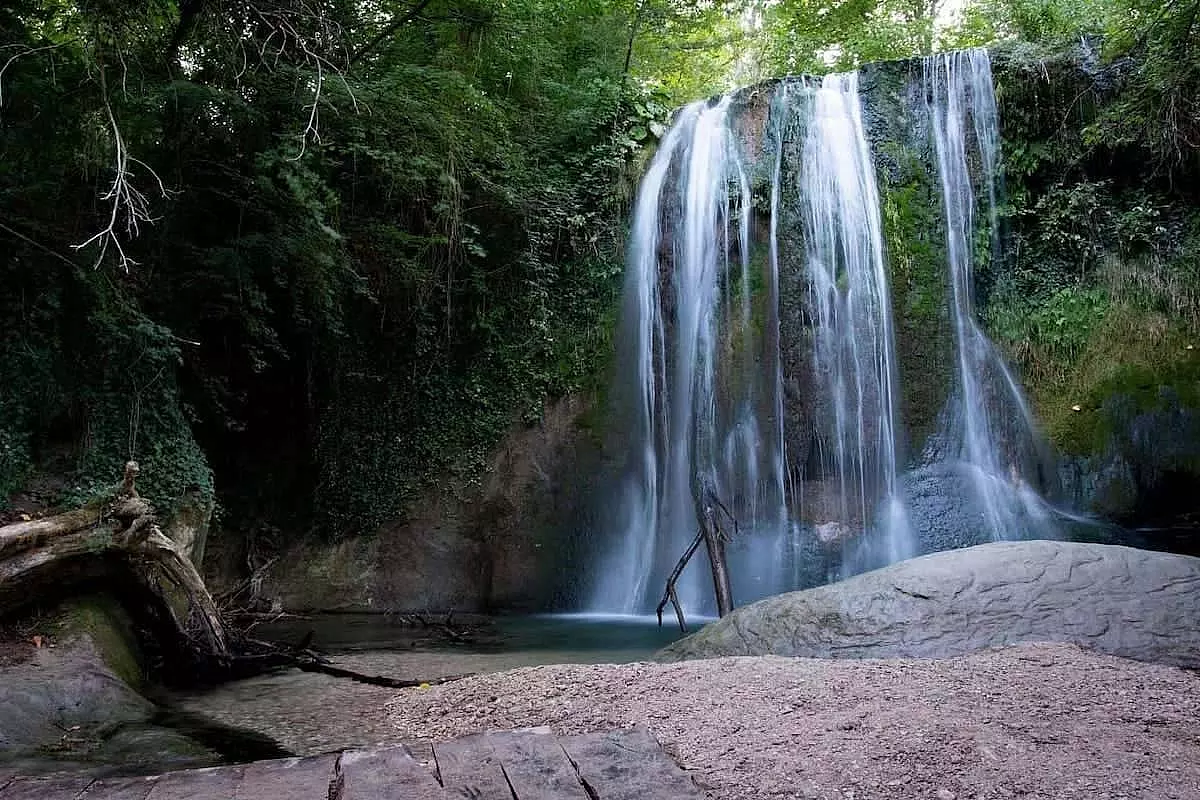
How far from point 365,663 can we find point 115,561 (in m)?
2.00

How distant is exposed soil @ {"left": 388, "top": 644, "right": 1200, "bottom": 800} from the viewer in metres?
2.53

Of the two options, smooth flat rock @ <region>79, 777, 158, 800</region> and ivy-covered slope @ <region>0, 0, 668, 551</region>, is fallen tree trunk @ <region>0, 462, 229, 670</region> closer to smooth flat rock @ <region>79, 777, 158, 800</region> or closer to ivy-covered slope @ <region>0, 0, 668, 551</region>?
ivy-covered slope @ <region>0, 0, 668, 551</region>

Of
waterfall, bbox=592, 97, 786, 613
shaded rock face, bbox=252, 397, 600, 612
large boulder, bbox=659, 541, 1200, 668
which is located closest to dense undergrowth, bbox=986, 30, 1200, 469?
waterfall, bbox=592, 97, 786, 613

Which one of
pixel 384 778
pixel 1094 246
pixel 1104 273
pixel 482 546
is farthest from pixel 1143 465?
pixel 384 778

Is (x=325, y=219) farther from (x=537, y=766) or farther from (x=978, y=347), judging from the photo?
(x=978, y=347)

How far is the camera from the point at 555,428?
1146 centimetres

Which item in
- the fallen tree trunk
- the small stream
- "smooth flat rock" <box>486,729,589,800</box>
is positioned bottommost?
the small stream

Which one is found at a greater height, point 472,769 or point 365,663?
point 472,769

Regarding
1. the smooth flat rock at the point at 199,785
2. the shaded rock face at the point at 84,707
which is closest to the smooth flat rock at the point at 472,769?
the smooth flat rock at the point at 199,785

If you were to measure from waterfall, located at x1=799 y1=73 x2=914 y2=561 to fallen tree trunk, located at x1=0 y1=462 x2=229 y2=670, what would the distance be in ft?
22.3

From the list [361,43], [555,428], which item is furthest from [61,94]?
[555,428]

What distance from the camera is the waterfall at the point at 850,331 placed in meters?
10.0

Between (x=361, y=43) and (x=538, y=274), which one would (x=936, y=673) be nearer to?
(x=361, y=43)

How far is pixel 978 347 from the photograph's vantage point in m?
10.6
